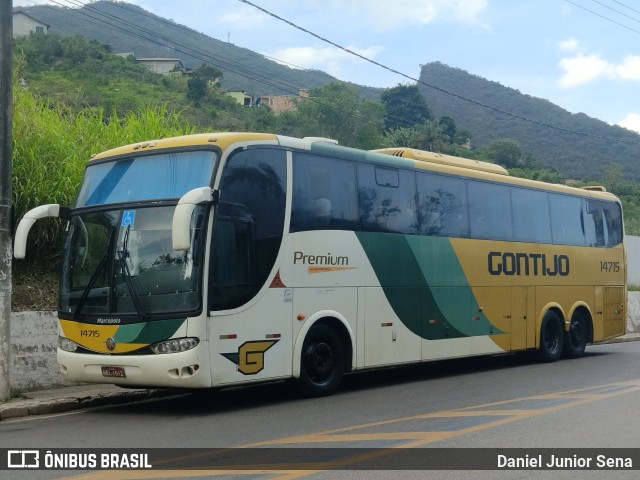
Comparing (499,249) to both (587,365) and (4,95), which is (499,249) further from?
(4,95)

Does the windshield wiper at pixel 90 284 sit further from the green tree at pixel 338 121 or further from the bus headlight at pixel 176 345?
the green tree at pixel 338 121

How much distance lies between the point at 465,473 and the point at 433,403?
436 cm

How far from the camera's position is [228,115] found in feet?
217

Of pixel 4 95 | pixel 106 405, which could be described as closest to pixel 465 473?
pixel 106 405

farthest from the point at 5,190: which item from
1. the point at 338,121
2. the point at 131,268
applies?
the point at 338,121

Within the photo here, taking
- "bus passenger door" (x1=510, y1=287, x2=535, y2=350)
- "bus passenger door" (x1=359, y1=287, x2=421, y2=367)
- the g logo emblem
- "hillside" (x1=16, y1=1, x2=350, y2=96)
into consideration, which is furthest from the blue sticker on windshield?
"hillside" (x1=16, y1=1, x2=350, y2=96)

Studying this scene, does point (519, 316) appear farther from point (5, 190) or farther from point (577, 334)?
point (5, 190)

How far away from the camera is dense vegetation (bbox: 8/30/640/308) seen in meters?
14.8

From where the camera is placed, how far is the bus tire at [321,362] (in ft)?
39.3

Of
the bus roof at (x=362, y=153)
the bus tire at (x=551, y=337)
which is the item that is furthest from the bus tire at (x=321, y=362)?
the bus tire at (x=551, y=337)

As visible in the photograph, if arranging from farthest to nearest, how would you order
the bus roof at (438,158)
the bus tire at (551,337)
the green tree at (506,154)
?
the green tree at (506,154), the bus tire at (551,337), the bus roof at (438,158)

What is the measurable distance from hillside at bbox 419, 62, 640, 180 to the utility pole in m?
67.6

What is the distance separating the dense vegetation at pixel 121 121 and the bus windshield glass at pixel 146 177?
117 inches

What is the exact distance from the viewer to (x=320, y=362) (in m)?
12.3
